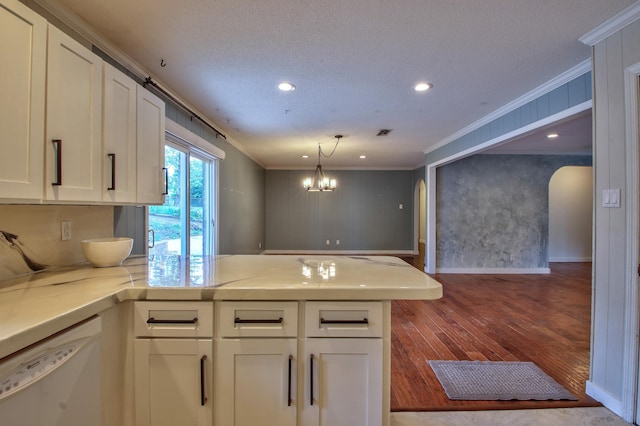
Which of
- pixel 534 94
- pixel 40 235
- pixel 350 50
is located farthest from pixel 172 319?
pixel 534 94

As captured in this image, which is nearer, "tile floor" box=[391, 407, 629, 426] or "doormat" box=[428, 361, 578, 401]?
"tile floor" box=[391, 407, 629, 426]

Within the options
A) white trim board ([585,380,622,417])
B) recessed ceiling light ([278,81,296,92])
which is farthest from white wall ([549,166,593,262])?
recessed ceiling light ([278,81,296,92])

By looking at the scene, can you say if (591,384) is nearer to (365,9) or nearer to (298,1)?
(365,9)

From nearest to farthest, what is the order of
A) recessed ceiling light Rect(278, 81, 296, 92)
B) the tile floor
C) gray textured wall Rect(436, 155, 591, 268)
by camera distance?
1. the tile floor
2. recessed ceiling light Rect(278, 81, 296, 92)
3. gray textured wall Rect(436, 155, 591, 268)

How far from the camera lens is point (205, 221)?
4.12 m

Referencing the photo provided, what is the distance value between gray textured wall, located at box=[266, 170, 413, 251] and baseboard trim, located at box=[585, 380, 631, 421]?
6.20 m

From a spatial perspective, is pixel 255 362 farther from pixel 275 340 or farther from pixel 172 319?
pixel 172 319

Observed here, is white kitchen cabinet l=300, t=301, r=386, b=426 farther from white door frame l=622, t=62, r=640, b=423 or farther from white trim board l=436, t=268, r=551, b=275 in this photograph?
white trim board l=436, t=268, r=551, b=275

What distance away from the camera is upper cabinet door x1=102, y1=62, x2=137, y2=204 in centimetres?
153

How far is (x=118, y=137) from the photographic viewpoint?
161cm

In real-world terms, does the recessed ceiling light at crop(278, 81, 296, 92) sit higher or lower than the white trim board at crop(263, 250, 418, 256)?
higher

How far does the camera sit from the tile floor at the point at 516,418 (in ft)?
5.80

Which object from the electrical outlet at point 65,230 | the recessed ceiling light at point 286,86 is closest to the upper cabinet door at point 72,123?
the electrical outlet at point 65,230

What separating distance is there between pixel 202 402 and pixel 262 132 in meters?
3.83
